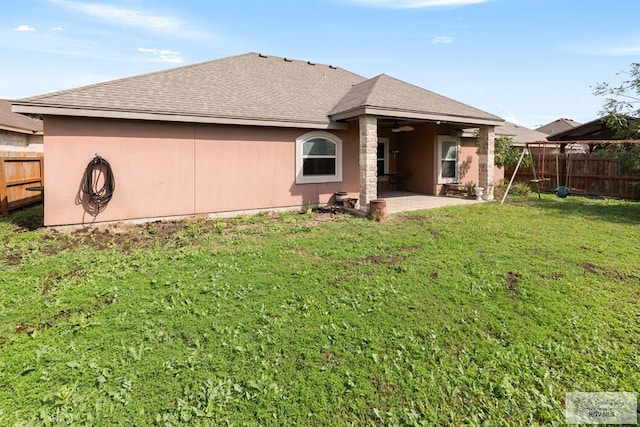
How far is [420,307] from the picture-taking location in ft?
13.2

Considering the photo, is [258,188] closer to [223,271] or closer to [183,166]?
[183,166]

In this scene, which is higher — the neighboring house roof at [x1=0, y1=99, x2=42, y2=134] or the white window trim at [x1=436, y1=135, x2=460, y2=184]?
the neighboring house roof at [x1=0, y1=99, x2=42, y2=134]

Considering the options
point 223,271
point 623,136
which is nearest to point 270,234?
point 223,271

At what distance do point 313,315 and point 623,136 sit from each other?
537 inches

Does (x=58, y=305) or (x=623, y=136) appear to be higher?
(x=623, y=136)

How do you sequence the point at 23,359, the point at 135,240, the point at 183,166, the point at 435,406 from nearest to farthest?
1. the point at 435,406
2. the point at 23,359
3. the point at 135,240
4. the point at 183,166

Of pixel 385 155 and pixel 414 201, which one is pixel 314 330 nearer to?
pixel 414 201

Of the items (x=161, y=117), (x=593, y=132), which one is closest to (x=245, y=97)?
(x=161, y=117)

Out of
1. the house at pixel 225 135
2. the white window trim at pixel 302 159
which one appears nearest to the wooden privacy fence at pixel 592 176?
the house at pixel 225 135

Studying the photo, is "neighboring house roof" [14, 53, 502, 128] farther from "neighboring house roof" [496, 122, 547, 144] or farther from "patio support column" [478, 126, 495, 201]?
"neighboring house roof" [496, 122, 547, 144]

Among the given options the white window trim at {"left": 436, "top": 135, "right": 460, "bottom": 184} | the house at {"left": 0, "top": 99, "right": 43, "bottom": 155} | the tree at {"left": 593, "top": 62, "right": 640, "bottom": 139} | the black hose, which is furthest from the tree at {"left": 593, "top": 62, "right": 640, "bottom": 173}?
the house at {"left": 0, "top": 99, "right": 43, "bottom": 155}

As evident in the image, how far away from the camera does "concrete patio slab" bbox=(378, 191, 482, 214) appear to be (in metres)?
9.94

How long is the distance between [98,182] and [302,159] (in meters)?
5.12

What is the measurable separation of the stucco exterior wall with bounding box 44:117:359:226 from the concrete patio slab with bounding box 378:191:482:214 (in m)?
2.12
